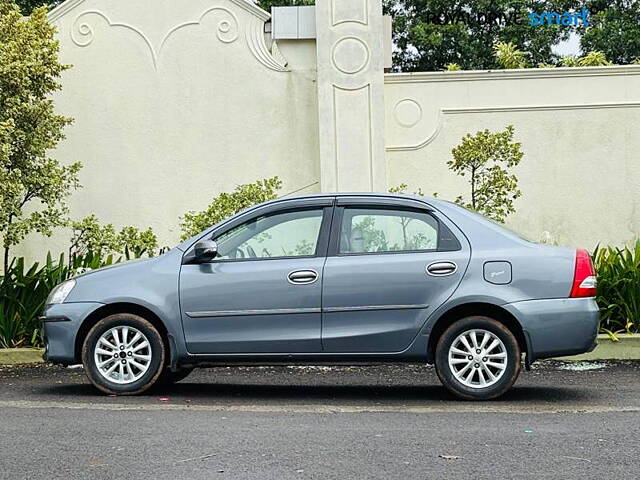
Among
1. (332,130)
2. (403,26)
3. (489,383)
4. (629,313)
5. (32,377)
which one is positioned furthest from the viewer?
(403,26)

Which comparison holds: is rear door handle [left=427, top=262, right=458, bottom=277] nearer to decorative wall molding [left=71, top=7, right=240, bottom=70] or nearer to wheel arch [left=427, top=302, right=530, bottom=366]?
wheel arch [left=427, top=302, right=530, bottom=366]

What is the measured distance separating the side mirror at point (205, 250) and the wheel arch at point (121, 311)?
1.90 ft

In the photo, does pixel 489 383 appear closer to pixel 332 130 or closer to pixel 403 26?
pixel 332 130

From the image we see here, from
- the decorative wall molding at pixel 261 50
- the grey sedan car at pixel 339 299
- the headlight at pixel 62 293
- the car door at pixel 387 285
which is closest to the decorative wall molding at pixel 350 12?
the decorative wall molding at pixel 261 50

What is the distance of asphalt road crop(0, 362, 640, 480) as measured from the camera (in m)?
5.87

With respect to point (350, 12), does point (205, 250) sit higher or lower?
lower

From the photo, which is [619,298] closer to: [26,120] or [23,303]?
[23,303]

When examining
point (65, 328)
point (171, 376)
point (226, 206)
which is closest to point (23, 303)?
point (226, 206)

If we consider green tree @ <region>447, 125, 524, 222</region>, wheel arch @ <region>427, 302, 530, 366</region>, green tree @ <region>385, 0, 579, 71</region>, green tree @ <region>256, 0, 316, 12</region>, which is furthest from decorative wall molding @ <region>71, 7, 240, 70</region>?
green tree @ <region>385, 0, 579, 71</region>

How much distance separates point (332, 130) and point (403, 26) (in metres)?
19.7

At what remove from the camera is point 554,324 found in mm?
8148

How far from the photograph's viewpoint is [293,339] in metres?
8.38

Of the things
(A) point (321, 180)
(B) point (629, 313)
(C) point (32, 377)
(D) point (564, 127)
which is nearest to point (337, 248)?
(C) point (32, 377)

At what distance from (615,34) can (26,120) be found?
915 inches
